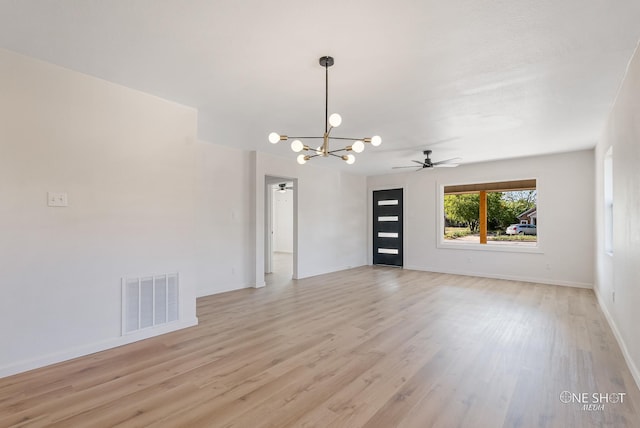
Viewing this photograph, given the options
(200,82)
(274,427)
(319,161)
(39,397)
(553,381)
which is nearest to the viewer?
(274,427)

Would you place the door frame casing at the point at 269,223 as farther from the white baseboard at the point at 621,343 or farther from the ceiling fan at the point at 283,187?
the white baseboard at the point at 621,343

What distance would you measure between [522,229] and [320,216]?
4419 millimetres

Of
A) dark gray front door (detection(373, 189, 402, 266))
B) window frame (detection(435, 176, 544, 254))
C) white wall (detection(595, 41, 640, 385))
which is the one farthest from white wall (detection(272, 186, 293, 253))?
white wall (detection(595, 41, 640, 385))

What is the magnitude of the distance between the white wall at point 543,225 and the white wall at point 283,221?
213 inches

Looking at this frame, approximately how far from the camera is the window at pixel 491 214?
6.76 m

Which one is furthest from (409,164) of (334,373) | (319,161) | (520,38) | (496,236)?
(334,373)

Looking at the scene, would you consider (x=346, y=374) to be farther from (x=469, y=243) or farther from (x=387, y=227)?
(x=387, y=227)

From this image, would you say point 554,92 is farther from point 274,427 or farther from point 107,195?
point 107,195

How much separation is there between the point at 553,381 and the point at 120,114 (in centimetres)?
448

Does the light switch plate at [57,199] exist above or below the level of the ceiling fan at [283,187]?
below

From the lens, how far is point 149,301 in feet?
11.0

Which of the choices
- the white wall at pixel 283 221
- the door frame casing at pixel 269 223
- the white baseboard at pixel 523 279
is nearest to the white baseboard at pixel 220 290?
the door frame casing at pixel 269 223

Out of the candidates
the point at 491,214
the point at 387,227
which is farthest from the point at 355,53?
the point at 387,227

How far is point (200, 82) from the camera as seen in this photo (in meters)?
3.05
